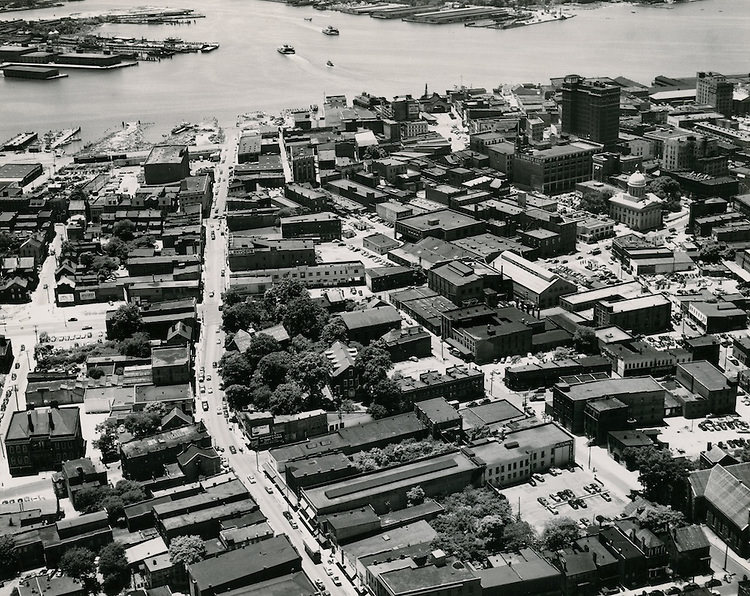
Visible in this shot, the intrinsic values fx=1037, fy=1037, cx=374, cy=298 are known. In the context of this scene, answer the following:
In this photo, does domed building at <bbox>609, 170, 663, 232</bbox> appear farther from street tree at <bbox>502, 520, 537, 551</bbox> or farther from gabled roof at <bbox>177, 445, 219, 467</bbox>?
gabled roof at <bbox>177, 445, 219, 467</bbox>

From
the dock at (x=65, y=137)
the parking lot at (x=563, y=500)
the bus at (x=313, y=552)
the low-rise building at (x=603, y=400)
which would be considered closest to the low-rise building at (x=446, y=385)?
the low-rise building at (x=603, y=400)

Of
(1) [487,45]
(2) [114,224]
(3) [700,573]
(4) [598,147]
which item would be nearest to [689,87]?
(4) [598,147]

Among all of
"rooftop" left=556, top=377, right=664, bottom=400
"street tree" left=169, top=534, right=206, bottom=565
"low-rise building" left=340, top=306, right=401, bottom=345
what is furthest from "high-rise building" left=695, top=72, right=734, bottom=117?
"street tree" left=169, top=534, right=206, bottom=565

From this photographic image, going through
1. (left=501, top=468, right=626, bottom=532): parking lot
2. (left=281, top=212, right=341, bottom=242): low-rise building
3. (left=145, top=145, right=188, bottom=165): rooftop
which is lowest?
(left=501, top=468, right=626, bottom=532): parking lot

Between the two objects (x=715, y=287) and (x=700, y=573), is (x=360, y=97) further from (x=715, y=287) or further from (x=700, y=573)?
(x=700, y=573)

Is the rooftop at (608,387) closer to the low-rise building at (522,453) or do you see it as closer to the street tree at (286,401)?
the low-rise building at (522,453)

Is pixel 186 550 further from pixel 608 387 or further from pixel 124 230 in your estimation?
pixel 124 230

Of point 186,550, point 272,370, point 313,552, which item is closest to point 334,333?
point 272,370
